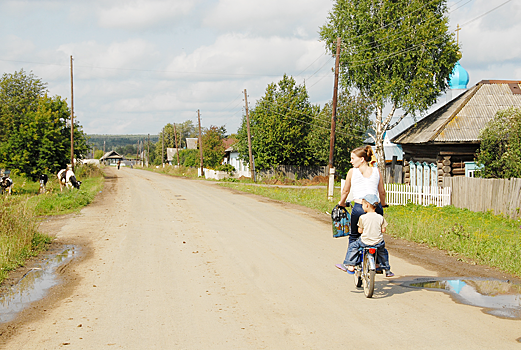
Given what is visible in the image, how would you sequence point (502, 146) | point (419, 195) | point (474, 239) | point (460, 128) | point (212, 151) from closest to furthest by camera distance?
1. point (474, 239)
2. point (502, 146)
3. point (419, 195)
4. point (460, 128)
5. point (212, 151)

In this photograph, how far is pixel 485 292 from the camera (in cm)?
658

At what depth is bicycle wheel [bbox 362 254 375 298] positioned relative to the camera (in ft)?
20.0

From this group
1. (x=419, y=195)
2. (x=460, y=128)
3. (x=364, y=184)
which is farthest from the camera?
(x=460, y=128)

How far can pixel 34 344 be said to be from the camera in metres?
4.61

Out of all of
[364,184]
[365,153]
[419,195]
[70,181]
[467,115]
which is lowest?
[419,195]

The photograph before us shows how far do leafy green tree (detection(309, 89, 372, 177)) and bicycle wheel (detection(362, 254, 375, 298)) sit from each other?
118 ft

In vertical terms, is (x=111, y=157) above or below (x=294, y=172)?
above

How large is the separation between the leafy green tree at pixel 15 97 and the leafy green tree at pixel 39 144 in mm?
30705

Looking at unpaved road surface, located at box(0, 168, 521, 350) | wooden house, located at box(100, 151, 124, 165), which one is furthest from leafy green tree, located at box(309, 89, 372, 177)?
wooden house, located at box(100, 151, 124, 165)

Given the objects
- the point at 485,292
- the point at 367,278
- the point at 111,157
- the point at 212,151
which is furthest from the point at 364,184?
the point at 111,157

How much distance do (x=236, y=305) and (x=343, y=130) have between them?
1558 inches

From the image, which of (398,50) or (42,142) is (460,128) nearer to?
(398,50)

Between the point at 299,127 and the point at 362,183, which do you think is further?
the point at 299,127

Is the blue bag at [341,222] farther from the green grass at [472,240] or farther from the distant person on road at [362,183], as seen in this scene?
the green grass at [472,240]
